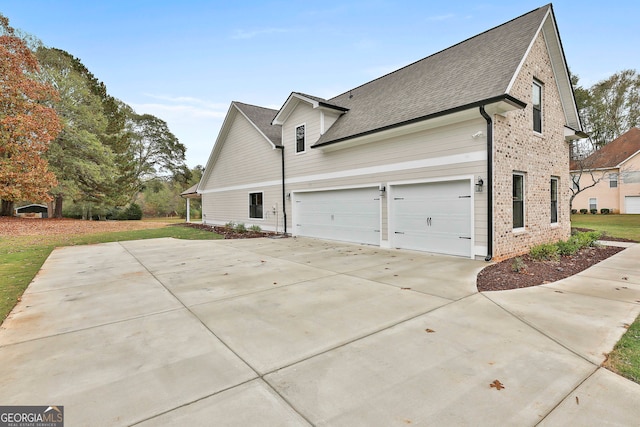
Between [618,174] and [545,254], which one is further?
[618,174]

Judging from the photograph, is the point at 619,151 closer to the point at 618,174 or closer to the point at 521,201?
the point at 618,174

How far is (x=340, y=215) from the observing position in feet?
38.6

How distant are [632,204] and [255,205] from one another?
1266 inches

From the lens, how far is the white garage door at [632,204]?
2566 cm

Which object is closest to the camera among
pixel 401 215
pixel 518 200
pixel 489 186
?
pixel 489 186

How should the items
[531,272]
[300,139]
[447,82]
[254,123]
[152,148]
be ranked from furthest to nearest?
[152,148]
[254,123]
[300,139]
[447,82]
[531,272]

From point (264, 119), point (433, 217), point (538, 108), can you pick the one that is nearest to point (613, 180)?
point (538, 108)

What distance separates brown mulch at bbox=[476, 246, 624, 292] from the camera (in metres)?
5.44

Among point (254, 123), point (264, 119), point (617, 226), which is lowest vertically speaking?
point (617, 226)

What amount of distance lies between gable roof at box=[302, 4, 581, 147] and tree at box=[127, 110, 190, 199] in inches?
1240

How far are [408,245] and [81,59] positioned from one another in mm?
33076

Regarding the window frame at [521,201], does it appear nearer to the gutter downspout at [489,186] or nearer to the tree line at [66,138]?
the gutter downspout at [489,186]

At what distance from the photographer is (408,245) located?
9.37 meters

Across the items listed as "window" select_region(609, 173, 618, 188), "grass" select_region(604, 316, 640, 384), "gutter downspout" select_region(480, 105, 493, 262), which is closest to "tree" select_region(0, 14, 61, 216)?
"gutter downspout" select_region(480, 105, 493, 262)
